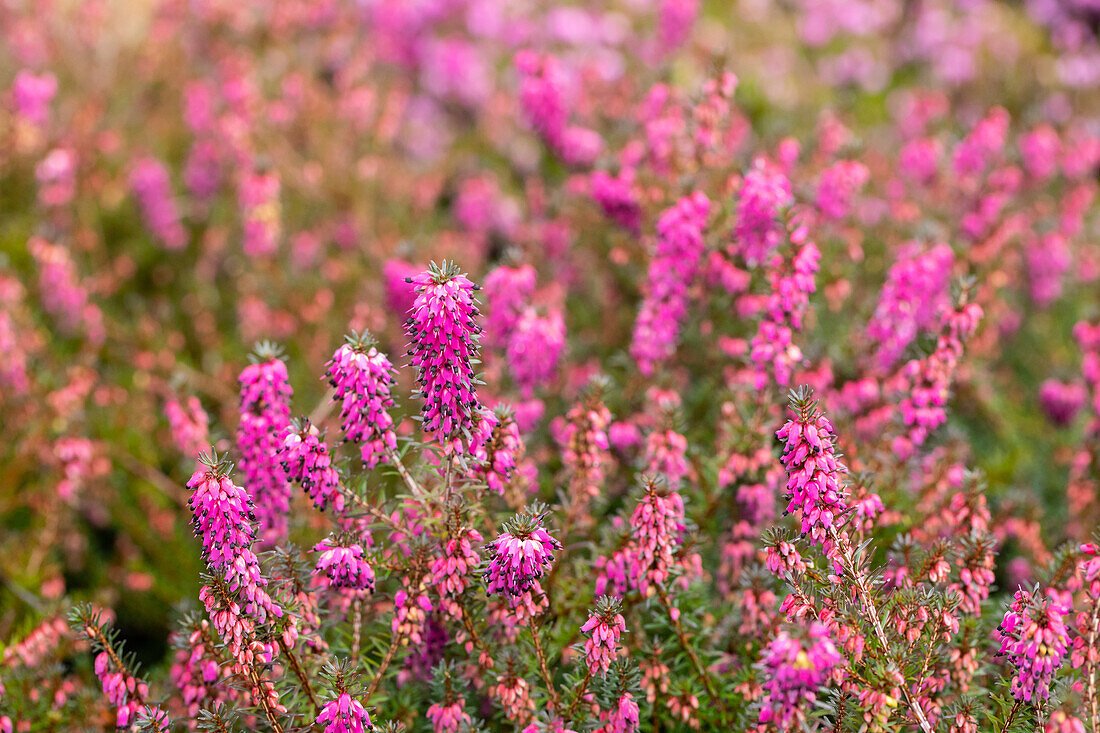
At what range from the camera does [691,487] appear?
16.5 ft

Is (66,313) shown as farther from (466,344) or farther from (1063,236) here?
(1063,236)

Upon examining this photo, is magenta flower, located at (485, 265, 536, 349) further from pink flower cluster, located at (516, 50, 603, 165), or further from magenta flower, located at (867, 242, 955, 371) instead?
pink flower cluster, located at (516, 50, 603, 165)

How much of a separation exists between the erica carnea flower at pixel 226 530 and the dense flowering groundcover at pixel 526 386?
0.07 feet

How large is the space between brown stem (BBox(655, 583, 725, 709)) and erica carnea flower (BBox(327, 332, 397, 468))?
1.35 metres

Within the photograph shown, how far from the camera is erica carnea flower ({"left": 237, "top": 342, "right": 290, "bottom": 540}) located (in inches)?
143

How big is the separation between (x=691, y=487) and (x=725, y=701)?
1311mm

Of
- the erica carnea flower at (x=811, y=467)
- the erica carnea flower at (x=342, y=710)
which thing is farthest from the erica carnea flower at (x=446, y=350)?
the erica carnea flower at (x=811, y=467)

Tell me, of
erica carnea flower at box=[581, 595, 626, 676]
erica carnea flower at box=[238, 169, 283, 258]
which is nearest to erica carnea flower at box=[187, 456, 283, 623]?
erica carnea flower at box=[581, 595, 626, 676]

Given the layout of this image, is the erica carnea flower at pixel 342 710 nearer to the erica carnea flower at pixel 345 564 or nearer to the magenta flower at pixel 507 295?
the erica carnea flower at pixel 345 564

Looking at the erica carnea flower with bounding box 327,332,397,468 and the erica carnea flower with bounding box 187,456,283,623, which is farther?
the erica carnea flower with bounding box 327,332,397,468

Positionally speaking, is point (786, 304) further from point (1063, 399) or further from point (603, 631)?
point (1063, 399)

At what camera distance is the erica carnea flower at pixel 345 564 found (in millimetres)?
3182

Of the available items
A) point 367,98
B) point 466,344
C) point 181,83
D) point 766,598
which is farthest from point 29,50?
point 766,598

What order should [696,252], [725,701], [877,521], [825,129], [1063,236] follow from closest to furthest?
[725,701]
[877,521]
[696,252]
[825,129]
[1063,236]
